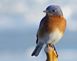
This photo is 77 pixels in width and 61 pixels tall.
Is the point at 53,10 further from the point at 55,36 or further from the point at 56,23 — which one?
the point at 55,36

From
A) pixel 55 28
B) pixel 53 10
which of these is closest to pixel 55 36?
pixel 55 28

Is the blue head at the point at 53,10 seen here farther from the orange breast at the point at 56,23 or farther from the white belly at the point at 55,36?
the white belly at the point at 55,36

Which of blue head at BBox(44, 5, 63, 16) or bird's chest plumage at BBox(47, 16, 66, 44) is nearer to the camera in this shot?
blue head at BBox(44, 5, 63, 16)

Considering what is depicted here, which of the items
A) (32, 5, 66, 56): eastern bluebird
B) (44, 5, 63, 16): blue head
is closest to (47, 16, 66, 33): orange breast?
(32, 5, 66, 56): eastern bluebird

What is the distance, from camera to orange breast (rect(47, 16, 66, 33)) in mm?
6238

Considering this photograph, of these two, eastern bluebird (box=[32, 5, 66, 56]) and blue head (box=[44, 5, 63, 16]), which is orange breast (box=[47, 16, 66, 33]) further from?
blue head (box=[44, 5, 63, 16])

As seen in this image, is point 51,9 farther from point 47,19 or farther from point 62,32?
point 62,32

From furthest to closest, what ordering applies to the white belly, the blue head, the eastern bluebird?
the white belly < the eastern bluebird < the blue head

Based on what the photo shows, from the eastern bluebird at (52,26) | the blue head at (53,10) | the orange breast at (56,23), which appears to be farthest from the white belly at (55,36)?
the blue head at (53,10)

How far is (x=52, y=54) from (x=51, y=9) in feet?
9.00

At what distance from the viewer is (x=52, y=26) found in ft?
21.0

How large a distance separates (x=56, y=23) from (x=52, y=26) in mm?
169

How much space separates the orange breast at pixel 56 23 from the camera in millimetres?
6238

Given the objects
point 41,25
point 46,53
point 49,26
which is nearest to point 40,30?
point 41,25
